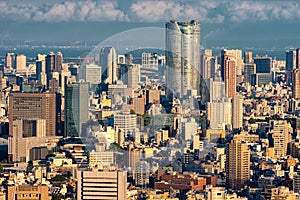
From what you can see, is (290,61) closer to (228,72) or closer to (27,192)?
(228,72)

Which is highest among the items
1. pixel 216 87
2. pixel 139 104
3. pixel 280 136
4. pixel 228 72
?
pixel 228 72

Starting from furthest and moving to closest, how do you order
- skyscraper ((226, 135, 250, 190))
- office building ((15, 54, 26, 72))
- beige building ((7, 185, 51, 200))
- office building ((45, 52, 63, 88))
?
office building ((15, 54, 26, 72))
office building ((45, 52, 63, 88))
skyscraper ((226, 135, 250, 190))
beige building ((7, 185, 51, 200))

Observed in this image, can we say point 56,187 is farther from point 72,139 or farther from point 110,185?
point 72,139

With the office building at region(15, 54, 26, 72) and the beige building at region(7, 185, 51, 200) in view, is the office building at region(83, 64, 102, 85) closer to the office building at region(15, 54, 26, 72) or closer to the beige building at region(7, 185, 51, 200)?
the beige building at region(7, 185, 51, 200)

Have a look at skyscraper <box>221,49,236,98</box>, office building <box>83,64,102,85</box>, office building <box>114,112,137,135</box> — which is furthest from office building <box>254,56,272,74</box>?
office building <box>114,112,137,135</box>

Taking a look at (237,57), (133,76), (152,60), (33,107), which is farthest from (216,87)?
(152,60)

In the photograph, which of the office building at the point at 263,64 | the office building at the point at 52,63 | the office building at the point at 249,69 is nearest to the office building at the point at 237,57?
the office building at the point at 249,69

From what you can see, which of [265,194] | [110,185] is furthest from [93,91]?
[110,185]
